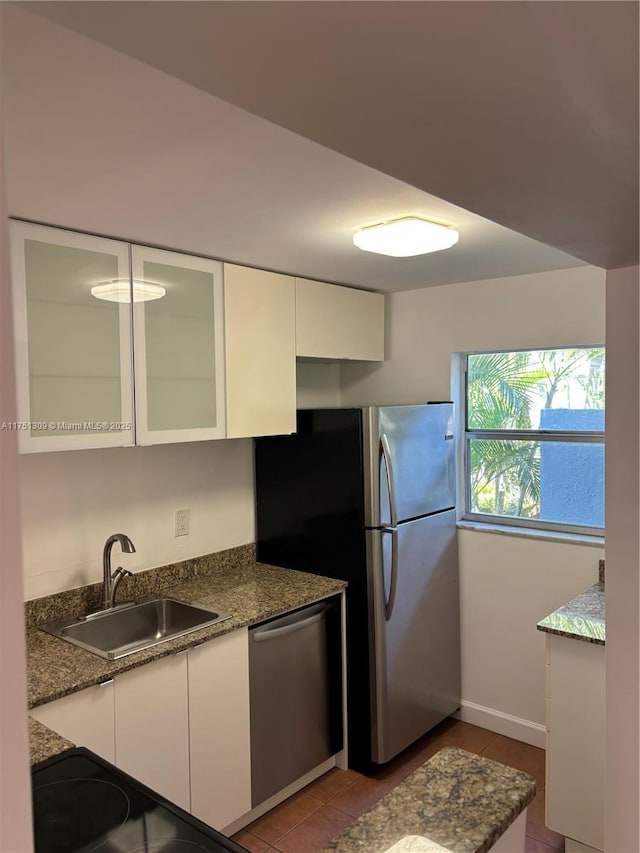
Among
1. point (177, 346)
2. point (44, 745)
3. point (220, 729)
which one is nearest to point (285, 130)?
point (177, 346)

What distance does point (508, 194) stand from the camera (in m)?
0.99

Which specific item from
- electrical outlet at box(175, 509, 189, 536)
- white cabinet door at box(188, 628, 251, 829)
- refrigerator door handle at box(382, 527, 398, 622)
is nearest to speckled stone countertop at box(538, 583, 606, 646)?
refrigerator door handle at box(382, 527, 398, 622)

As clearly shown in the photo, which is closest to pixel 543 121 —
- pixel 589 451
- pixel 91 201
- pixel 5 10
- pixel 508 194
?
pixel 508 194

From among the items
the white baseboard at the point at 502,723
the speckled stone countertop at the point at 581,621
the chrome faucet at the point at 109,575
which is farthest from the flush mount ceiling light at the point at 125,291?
the white baseboard at the point at 502,723

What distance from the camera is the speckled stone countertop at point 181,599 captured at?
1955 mm

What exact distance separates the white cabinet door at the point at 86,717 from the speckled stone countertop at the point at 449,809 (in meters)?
1.13

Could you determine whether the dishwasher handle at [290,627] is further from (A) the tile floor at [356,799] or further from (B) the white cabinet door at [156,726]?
(A) the tile floor at [356,799]

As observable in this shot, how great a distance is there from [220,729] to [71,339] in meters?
1.51

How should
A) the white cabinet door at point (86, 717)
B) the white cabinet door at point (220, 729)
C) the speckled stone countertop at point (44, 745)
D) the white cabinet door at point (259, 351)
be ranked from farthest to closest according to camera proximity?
the white cabinet door at point (259, 351), the white cabinet door at point (220, 729), the white cabinet door at point (86, 717), the speckled stone countertop at point (44, 745)

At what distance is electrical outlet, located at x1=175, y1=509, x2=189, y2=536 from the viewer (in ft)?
9.47

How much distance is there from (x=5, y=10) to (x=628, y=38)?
78 cm

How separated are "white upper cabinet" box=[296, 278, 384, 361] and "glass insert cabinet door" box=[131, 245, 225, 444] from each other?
492 mm

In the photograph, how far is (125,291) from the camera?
7.36 ft

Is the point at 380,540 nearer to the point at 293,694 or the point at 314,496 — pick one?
the point at 314,496
